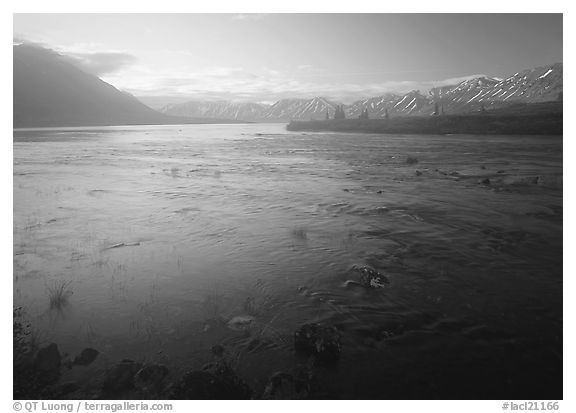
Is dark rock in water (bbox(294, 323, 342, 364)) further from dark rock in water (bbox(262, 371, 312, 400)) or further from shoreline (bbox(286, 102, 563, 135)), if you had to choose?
shoreline (bbox(286, 102, 563, 135))

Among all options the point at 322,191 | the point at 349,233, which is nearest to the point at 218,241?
the point at 349,233

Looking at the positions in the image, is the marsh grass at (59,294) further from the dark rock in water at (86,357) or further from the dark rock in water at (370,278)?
the dark rock in water at (370,278)

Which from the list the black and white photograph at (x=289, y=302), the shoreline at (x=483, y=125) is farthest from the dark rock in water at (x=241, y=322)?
the shoreline at (x=483, y=125)

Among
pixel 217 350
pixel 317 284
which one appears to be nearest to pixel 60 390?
pixel 217 350

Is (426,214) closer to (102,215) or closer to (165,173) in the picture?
(102,215)

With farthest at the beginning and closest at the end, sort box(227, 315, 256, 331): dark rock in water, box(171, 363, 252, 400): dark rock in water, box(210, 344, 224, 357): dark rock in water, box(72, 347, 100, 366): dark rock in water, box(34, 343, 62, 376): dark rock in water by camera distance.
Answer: box(227, 315, 256, 331): dark rock in water
box(210, 344, 224, 357): dark rock in water
box(72, 347, 100, 366): dark rock in water
box(34, 343, 62, 376): dark rock in water
box(171, 363, 252, 400): dark rock in water

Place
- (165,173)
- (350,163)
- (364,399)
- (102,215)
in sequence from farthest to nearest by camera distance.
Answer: (350,163)
(165,173)
(102,215)
(364,399)

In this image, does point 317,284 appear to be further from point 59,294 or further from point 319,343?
point 59,294

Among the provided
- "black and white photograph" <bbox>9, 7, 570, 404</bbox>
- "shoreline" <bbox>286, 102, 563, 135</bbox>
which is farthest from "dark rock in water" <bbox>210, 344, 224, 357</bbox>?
"shoreline" <bbox>286, 102, 563, 135</bbox>
